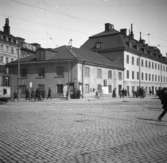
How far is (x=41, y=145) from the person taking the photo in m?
6.20

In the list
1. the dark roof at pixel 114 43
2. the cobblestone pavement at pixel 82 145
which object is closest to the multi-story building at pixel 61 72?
the dark roof at pixel 114 43

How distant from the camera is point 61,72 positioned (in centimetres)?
3662

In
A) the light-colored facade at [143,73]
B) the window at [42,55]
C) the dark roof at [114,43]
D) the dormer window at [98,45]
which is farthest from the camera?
the dormer window at [98,45]

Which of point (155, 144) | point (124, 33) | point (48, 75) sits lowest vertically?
point (155, 144)

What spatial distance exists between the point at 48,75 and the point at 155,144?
3251cm

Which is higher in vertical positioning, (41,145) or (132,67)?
(132,67)

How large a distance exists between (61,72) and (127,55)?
20.9 metres

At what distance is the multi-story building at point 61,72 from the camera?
35688 millimetres

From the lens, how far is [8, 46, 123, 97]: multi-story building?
3569 cm

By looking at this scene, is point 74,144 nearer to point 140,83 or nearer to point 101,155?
point 101,155

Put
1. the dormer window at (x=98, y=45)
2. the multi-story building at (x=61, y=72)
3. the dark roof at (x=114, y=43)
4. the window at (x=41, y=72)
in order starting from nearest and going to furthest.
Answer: the multi-story building at (x=61, y=72)
the window at (x=41, y=72)
the dark roof at (x=114, y=43)
the dormer window at (x=98, y=45)

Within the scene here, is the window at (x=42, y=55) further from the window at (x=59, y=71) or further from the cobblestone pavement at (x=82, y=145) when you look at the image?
the cobblestone pavement at (x=82, y=145)

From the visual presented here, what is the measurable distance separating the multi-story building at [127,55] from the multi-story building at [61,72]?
9105mm

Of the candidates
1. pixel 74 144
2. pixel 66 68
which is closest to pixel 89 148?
pixel 74 144
